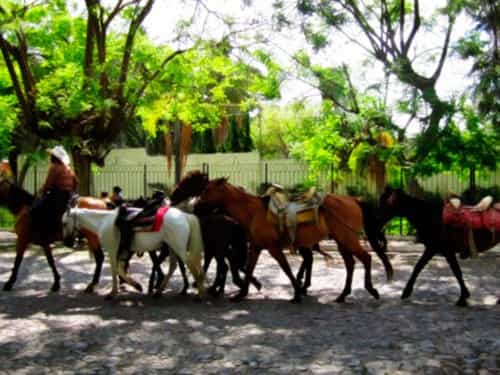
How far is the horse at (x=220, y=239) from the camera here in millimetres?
10297

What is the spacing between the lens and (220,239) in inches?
406

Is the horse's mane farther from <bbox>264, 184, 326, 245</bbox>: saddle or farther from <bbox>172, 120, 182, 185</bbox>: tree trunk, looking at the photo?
<bbox>172, 120, 182, 185</bbox>: tree trunk

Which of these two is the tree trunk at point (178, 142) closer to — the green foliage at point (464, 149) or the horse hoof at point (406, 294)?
the green foliage at point (464, 149)

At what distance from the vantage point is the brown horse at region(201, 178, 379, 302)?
9.92m

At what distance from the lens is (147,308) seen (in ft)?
30.4

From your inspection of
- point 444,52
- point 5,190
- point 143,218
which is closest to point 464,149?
point 444,52

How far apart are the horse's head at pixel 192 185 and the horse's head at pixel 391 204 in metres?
2.84

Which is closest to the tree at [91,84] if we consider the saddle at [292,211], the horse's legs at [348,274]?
the saddle at [292,211]

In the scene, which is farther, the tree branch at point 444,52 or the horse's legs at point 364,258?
the tree branch at point 444,52

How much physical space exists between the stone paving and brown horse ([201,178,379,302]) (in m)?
0.68

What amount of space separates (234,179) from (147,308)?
21.2 meters

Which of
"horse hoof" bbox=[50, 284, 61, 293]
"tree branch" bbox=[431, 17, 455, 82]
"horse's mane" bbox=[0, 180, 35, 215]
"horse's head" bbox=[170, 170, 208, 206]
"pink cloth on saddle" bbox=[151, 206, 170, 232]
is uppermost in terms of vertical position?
"tree branch" bbox=[431, 17, 455, 82]

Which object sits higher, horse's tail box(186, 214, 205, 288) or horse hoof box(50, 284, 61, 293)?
horse's tail box(186, 214, 205, 288)

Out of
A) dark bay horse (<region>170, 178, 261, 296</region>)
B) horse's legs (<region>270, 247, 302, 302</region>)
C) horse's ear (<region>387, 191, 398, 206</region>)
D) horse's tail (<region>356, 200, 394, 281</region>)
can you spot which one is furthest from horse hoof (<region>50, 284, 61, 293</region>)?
horse's ear (<region>387, 191, 398, 206</region>)
